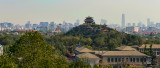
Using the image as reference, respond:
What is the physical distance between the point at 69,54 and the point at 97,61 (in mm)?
20693

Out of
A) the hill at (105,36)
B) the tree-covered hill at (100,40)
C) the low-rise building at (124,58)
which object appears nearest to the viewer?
the low-rise building at (124,58)

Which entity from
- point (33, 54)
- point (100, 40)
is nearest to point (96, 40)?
point (100, 40)

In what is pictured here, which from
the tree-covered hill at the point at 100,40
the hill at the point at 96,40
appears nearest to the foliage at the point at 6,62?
the hill at the point at 96,40

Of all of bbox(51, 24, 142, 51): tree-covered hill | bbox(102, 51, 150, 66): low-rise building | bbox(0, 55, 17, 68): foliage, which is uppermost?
bbox(0, 55, 17, 68): foliage

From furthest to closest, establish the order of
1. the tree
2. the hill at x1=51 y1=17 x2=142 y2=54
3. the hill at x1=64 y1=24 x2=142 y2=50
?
the hill at x1=64 y1=24 x2=142 y2=50 < the hill at x1=51 y1=17 x2=142 y2=54 < the tree

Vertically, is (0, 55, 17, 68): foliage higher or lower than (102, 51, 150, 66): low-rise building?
higher

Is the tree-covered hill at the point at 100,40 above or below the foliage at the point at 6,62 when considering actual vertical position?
below

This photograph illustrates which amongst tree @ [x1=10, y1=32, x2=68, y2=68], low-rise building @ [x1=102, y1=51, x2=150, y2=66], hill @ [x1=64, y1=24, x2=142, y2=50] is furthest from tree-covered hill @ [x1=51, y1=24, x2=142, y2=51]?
tree @ [x1=10, y1=32, x2=68, y2=68]

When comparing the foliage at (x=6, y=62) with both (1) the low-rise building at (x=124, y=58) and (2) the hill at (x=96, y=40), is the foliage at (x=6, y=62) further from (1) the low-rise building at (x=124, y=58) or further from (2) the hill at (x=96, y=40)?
(2) the hill at (x=96, y=40)

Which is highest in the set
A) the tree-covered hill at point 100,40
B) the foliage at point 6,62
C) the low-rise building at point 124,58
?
the foliage at point 6,62

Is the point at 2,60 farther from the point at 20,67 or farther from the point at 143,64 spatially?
the point at 143,64

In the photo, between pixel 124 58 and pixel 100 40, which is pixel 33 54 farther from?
pixel 100 40

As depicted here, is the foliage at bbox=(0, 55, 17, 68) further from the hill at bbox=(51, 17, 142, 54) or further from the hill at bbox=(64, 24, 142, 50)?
the hill at bbox=(64, 24, 142, 50)

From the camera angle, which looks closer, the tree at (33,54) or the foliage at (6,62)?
the foliage at (6,62)
